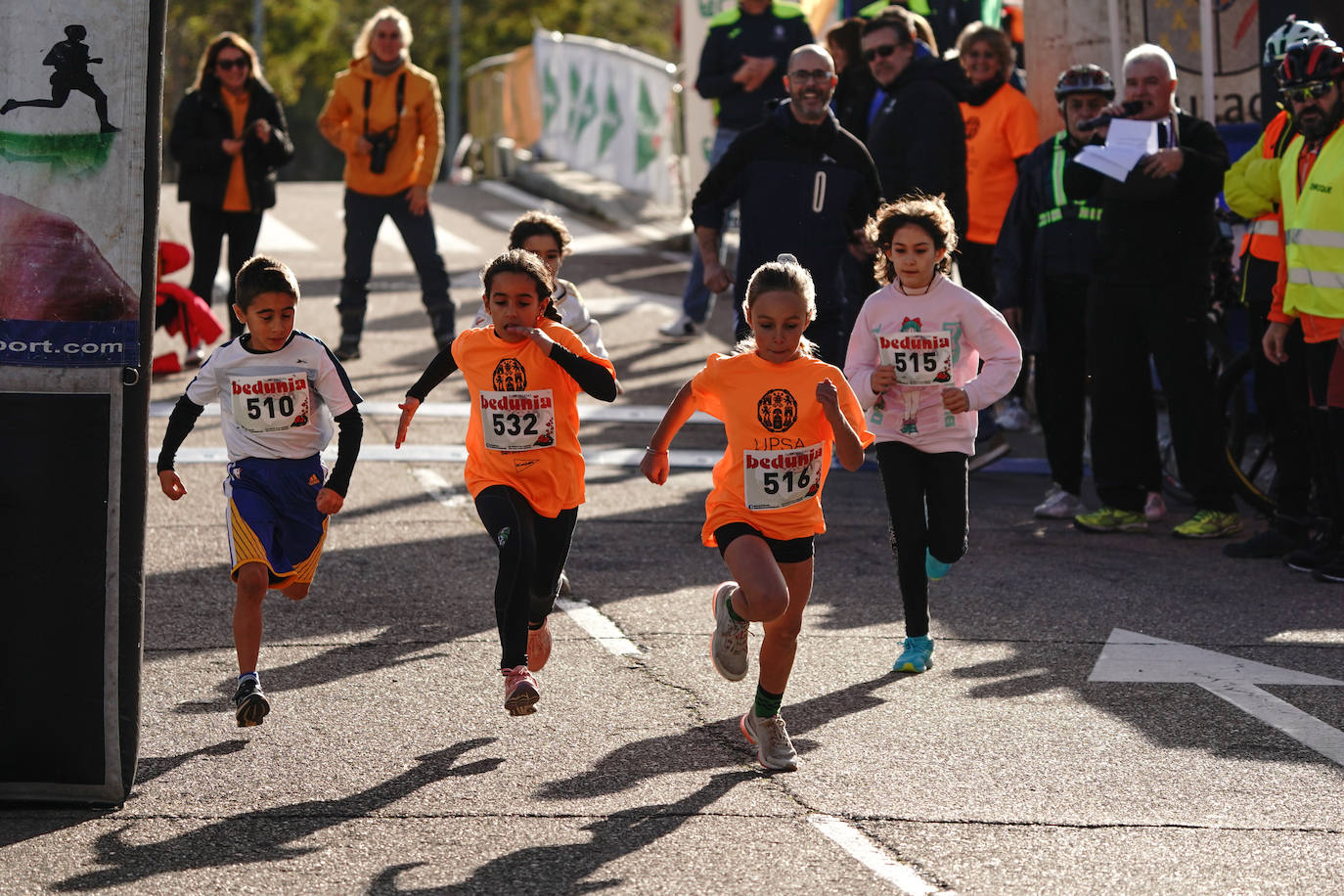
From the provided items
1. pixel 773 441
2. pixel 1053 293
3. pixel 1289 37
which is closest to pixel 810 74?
pixel 1053 293

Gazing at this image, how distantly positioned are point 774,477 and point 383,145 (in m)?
7.95

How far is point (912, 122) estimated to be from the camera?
10398mm

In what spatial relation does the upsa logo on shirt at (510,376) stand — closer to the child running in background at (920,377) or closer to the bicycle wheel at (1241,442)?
the child running in background at (920,377)

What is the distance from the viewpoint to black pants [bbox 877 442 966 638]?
736 cm

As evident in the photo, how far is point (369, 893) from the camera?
16.5 ft

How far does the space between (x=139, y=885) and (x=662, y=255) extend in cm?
1549

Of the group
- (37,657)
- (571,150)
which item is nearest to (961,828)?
(37,657)

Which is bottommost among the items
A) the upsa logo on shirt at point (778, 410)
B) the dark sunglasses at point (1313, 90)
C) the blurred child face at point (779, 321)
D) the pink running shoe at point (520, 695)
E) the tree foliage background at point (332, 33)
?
the pink running shoe at point (520, 695)

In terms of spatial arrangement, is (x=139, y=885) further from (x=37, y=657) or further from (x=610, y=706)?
(x=610, y=706)

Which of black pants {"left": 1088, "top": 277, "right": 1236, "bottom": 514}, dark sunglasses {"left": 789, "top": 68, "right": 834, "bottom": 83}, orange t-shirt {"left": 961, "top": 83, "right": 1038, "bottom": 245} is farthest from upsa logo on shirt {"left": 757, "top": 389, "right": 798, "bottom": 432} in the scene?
orange t-shirt {"left": 961, "top": 83, "right": 1038, "bottom": 245}

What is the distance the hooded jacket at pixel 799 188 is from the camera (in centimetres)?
966

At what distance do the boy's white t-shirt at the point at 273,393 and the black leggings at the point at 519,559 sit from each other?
589mm

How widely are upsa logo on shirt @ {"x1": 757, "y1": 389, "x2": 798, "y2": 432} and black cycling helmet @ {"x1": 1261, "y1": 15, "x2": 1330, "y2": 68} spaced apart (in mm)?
3755

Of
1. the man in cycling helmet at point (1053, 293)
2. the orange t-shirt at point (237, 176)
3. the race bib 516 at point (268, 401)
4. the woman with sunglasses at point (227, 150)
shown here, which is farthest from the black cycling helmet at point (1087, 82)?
the orange t-shirt at point (237, 176)
